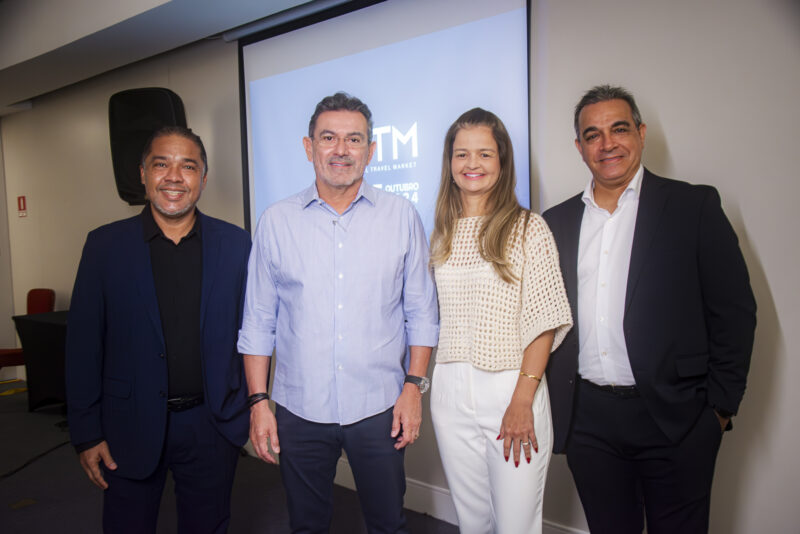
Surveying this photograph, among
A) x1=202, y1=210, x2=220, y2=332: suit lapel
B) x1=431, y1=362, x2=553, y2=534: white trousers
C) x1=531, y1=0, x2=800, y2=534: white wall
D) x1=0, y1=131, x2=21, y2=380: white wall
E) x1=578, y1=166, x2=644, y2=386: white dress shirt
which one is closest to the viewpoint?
x1=431, y1=362, x2=553, y2=534: white trousers

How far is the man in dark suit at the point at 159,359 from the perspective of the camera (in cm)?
156

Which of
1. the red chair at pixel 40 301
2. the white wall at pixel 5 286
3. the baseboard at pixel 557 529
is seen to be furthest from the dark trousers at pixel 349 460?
the white wall at pixel 5 286

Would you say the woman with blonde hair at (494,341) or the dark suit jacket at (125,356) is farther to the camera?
the dark suit jacket at (125,356)

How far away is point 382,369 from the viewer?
1.53 meters

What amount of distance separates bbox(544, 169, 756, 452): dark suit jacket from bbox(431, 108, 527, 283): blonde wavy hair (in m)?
0.38

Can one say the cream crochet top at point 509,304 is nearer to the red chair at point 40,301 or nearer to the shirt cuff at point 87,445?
the shirt cuff at point 87,445

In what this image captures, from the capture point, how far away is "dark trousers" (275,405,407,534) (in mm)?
1516

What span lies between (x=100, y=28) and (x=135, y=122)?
0.59m

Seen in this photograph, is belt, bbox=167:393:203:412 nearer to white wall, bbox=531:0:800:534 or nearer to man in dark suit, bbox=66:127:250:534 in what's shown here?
man in dark suit, bbox=66:127:250:534

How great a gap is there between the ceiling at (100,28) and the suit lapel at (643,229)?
2104mm

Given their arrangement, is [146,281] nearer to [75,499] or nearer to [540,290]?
[540,290]

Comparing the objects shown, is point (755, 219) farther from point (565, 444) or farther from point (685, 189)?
point (565, 444)

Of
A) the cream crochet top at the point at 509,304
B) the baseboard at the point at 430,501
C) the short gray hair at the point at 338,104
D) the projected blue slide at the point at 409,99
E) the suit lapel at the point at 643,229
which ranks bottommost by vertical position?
the baseboard at the point at 430,501

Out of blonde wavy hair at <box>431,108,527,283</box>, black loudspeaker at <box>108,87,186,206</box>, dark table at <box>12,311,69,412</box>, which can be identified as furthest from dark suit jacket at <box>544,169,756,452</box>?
dark table at <box>12,311,69,412</box>
